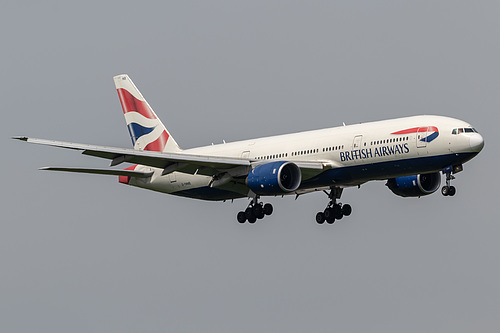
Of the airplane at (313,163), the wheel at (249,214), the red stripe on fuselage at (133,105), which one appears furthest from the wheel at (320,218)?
the red stripe on fuselage at (133,105)

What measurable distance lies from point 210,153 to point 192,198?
3205mm

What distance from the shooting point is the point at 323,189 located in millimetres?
63562

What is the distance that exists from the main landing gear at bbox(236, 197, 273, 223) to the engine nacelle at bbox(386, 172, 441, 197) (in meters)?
7.48

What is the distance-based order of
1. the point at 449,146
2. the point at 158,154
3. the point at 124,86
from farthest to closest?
the point at 124,86, the point at 158,154, the point at 449,146

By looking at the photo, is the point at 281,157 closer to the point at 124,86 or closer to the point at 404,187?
the point at 404,187

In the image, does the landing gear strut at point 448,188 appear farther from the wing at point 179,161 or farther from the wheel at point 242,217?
the wheel at point 242,217

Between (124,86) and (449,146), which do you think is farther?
(124,86)

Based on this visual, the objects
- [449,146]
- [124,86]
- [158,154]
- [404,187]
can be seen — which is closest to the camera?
[449,146]

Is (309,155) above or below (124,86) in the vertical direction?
below

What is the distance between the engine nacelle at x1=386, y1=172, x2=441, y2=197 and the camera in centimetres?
6391

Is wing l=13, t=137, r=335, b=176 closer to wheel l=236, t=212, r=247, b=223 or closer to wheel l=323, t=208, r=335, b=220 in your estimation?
wheel l=236, t=212, r=247, b=223

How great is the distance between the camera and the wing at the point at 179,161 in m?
58.5

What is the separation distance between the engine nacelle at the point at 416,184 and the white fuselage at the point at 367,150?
4336 mm

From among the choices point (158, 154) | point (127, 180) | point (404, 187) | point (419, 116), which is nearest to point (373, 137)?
point (419, 116)
